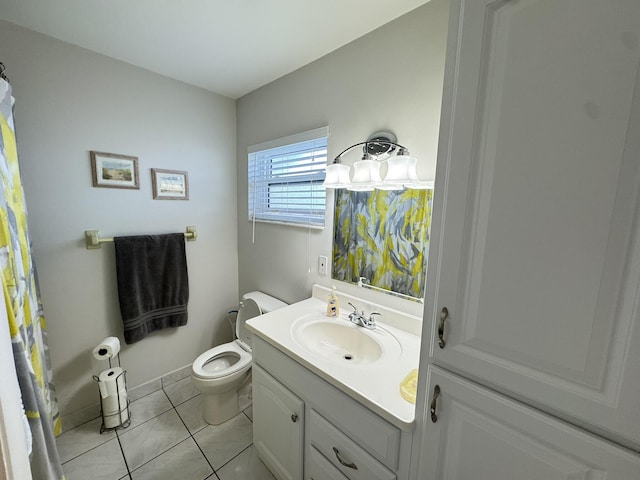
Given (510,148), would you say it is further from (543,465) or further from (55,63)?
(55,63)

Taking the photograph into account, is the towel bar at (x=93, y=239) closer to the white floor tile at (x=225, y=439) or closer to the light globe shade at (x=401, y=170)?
the white floor tile at (x=225, y=439)

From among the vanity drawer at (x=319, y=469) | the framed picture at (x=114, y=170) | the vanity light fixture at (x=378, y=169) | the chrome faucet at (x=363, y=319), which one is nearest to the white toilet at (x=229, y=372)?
Result: the chrome faucet at (x=363, y=319)

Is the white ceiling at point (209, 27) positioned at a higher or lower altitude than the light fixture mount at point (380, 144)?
higher

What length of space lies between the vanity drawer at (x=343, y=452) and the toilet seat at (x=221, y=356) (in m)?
0.77

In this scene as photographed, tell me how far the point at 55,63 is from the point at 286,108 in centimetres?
128

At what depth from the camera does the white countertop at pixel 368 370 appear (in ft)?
2.61

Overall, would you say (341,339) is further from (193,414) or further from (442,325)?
(193,414)

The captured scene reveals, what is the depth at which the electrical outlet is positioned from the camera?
5.37 ft

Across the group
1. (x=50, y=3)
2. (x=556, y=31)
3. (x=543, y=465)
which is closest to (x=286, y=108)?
(x=50, y=3)

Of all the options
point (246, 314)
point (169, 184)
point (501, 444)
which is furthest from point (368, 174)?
point (169, 184)

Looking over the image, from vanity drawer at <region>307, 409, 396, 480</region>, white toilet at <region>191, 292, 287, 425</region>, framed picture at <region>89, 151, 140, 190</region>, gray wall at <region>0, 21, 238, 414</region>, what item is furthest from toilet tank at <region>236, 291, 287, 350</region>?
framed picture at <region>89, 151, 140, 190</region>

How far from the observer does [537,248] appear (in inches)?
21.2

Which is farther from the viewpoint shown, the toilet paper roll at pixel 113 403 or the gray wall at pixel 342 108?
the toilet paper roll at pixel 113 403

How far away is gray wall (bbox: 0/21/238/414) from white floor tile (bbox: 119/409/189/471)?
0.36 m
